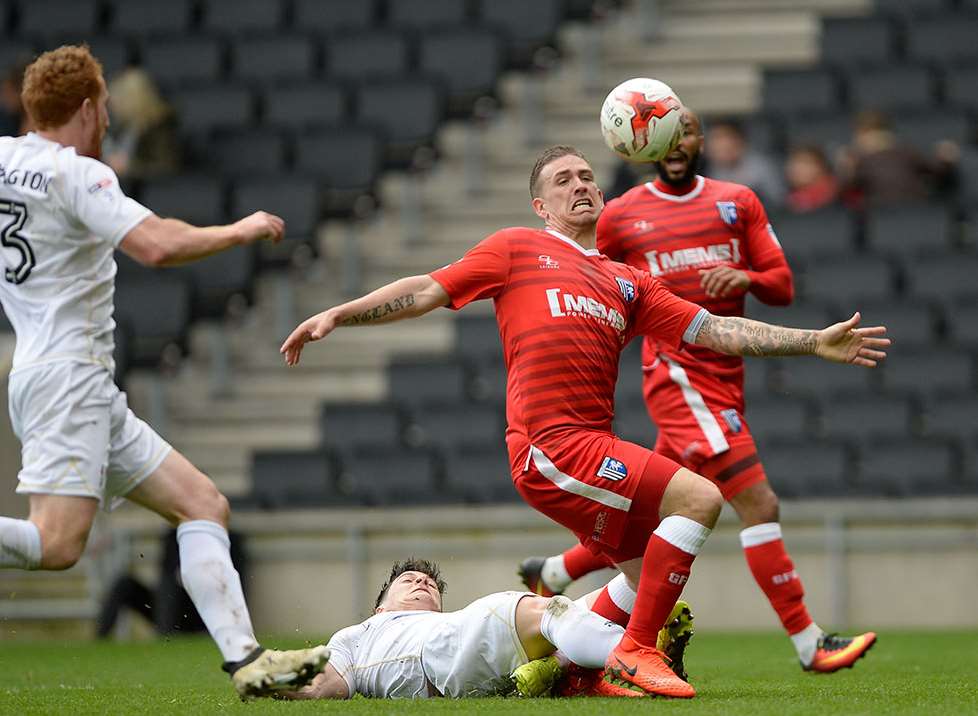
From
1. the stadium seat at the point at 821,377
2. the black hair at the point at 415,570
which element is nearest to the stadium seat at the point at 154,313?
the stadium seat at the point at 821,377

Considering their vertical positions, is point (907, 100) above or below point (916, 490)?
above

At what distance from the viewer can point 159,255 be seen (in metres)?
5.11

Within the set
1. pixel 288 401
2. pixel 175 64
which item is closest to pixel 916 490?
pixel 288 401

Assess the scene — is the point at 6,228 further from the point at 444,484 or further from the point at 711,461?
the point at 444,484

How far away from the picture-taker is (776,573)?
289 inches

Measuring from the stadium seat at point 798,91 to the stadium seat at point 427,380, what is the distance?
3.96 metres

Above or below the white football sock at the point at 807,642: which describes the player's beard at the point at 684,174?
above

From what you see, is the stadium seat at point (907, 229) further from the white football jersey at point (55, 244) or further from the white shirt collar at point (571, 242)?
the white football jersey at point (55, 244)

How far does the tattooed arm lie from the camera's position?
550 cm

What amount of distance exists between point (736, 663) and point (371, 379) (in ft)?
20.4

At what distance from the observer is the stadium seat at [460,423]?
40.0ft

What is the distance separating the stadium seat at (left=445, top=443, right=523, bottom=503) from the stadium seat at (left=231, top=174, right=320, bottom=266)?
104 inches

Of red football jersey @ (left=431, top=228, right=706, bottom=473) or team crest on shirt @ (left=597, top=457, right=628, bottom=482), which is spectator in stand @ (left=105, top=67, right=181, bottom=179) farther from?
team crest on shirt @ (left=597, top=457, right=628, bottom=482)

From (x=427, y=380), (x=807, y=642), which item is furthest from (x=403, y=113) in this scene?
(x=807, y=642)
